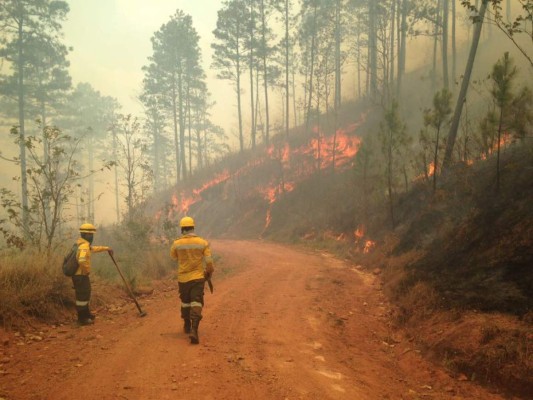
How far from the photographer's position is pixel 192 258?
7.06 m

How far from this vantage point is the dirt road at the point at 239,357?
4801 millimetres

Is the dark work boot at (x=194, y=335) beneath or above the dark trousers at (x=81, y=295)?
beneath

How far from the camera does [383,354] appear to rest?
646 centimetres

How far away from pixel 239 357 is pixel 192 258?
2.09 m

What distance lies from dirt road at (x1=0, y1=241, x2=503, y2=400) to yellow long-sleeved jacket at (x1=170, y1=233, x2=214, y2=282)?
111cm

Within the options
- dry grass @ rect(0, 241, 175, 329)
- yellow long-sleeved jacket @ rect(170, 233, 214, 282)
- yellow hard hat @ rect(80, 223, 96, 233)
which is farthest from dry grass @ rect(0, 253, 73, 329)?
yellow long-sleeved jacket @ rect(170, 233, 214, 282)

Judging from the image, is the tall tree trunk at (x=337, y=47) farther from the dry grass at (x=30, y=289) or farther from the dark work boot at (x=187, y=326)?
the dark work boot at (x=187, y=326)

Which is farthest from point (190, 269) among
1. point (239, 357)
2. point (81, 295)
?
point (81, 295)

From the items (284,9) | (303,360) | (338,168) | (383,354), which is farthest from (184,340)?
(284,9)

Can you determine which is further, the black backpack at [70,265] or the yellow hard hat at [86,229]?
the yellow hard hat at [86,229]

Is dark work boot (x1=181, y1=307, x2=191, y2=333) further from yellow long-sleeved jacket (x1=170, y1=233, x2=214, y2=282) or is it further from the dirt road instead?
yellow long-sleeved jacket (x1=170, y1=233, x2=214, y2=282)

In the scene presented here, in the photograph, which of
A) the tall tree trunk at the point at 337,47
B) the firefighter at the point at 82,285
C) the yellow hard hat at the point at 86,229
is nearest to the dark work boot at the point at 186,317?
the firefighter at the point at 82,285

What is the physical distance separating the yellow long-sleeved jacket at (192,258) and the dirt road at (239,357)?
1.11m

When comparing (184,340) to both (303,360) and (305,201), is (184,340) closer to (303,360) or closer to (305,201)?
(303,360)
